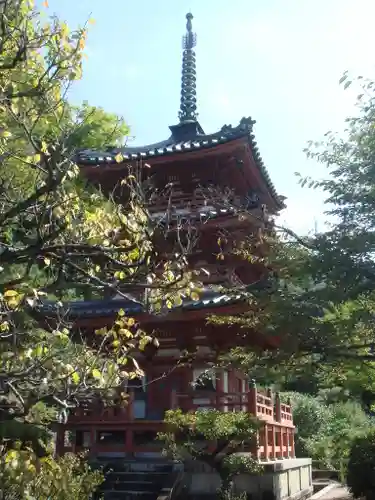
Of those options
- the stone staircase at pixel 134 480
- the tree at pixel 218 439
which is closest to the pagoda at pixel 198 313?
the stone staircase at pixel 134 480

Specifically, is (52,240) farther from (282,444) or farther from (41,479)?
(282,444)

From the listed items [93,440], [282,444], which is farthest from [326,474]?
[93,440]

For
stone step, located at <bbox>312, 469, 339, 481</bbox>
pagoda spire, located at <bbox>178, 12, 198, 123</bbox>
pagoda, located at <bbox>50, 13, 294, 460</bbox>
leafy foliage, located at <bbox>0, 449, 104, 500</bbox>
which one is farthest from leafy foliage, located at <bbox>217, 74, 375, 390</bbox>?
stone step, located at <bbox>312, 469, 339, 481</bbox>

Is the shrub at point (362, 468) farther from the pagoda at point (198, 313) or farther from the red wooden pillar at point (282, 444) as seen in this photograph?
the red wooden pillar at point (282, 444)

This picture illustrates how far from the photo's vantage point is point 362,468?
11.0 meters

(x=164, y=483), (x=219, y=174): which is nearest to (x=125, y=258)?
(x=164, y=483)

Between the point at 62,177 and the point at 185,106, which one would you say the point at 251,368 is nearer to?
the point at 62,177

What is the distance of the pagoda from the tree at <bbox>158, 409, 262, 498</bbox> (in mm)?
873

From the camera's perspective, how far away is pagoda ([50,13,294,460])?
38.7 ft

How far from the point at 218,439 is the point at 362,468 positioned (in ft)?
10.9

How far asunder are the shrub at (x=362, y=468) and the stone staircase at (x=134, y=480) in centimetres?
379

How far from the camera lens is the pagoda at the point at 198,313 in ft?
38.7

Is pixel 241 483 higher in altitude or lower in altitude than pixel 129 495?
higher

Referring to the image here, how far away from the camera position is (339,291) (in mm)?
8508
